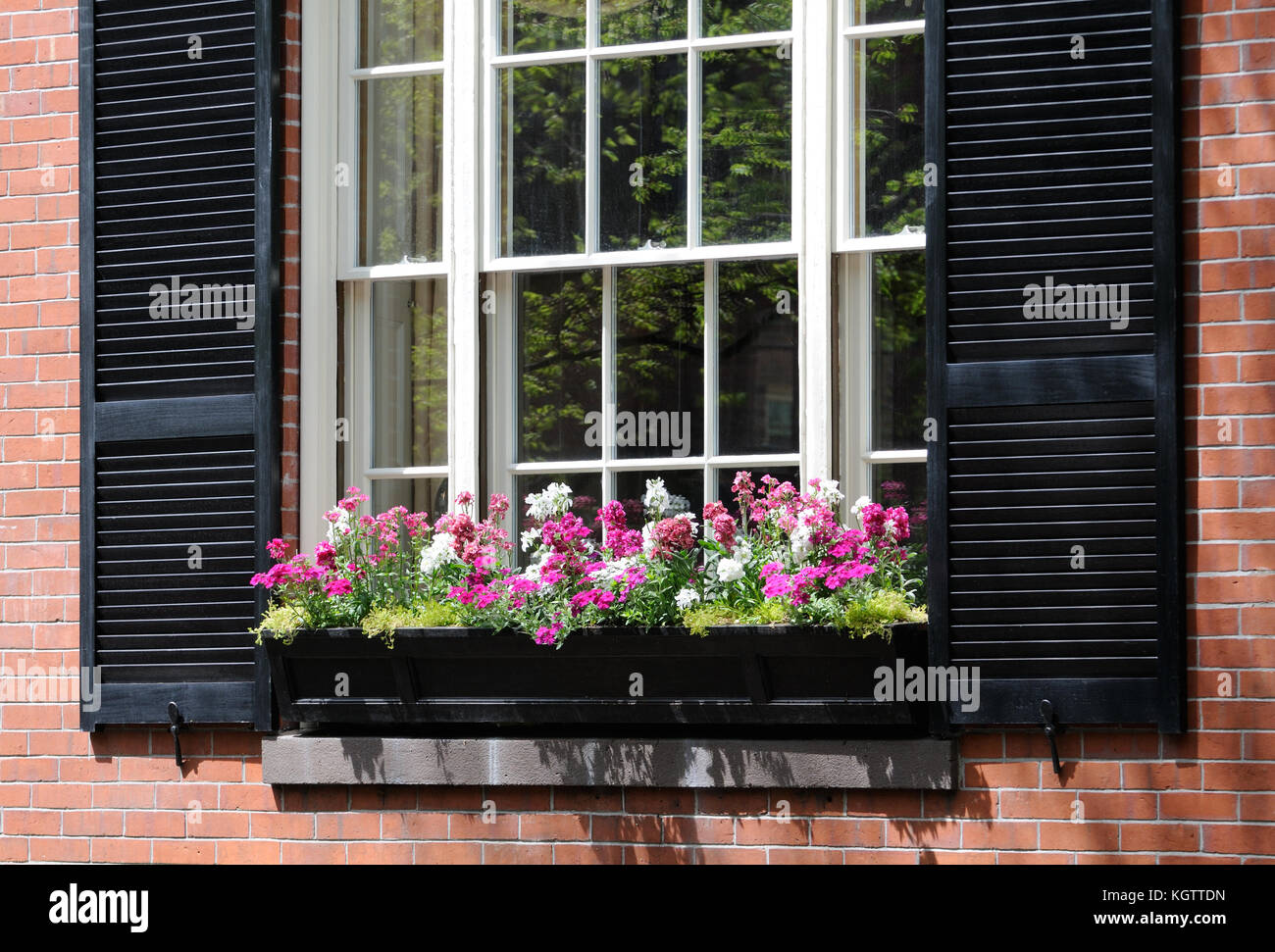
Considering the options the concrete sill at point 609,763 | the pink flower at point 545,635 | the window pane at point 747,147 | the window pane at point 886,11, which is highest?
the window pane at point 886,11

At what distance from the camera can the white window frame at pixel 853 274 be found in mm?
5156

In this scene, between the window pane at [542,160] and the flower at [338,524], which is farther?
the window pane at [542,160]

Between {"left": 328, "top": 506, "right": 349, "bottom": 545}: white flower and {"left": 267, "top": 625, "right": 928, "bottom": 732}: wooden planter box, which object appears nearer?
{"left": 267, "top": 625, "right": 928, "bottom": 732}: wooden planter box

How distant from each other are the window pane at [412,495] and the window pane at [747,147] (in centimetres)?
124

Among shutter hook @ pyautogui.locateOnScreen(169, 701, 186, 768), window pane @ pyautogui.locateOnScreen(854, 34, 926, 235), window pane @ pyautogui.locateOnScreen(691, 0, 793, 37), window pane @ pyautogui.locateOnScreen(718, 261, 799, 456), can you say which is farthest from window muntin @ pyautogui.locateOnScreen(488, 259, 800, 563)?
shutter hook @ pyautogui.locateOnScreen(169, 701, 186, 768)

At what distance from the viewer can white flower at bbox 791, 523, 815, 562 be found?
4.85 meters

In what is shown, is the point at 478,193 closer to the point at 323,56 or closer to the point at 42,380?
the point at 323,56

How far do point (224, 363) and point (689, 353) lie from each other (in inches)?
60.8

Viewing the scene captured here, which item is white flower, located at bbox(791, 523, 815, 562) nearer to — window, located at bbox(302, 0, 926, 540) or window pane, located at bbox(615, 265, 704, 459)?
window, located at bbox(302, 0, 926, 540)

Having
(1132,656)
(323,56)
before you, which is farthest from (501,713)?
(323,56)

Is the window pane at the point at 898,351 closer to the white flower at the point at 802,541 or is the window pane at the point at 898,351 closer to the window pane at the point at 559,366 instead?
the white flower at the point at 802,541

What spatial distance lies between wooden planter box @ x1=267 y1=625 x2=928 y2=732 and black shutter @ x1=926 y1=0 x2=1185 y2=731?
27cm

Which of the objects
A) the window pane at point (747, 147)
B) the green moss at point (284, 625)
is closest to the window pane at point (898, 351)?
the window pane at point (747, 147)

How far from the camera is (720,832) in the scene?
16.4 feet
